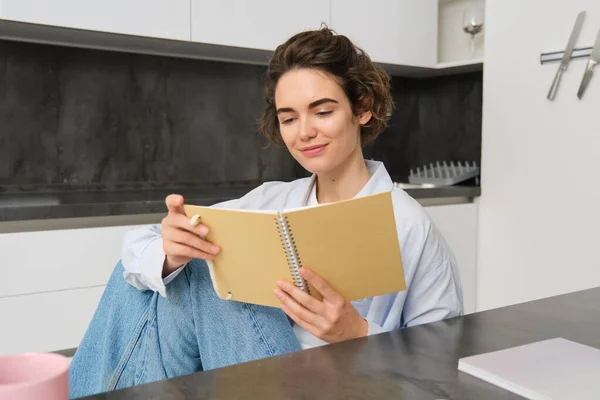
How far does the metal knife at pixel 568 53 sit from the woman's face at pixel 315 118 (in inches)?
50.0

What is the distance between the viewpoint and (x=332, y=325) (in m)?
0.94

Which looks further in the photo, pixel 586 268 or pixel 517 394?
pixel 586 268

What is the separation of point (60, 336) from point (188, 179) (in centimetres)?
88

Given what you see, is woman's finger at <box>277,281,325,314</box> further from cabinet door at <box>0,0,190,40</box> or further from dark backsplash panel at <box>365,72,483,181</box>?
dark backsplash panel at <box>365,72,483,181</box>

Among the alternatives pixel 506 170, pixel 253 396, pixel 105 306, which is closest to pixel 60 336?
pixel 105 306

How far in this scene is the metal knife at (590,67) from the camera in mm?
2098

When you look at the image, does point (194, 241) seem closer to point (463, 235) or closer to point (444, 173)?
point (463, 235)

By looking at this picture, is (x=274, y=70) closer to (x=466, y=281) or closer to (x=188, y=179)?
(x=188, y=179)

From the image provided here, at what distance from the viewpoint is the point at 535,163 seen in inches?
90.8

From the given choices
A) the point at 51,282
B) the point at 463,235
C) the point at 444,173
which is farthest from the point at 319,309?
the point at 444,173

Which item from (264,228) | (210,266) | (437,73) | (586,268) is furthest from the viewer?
(437,73)

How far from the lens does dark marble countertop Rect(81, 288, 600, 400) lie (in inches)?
22.5

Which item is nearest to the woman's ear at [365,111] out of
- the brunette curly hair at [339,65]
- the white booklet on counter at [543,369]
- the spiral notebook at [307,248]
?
the brunette curly hair at [339,65]

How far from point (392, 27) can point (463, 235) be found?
859mm
